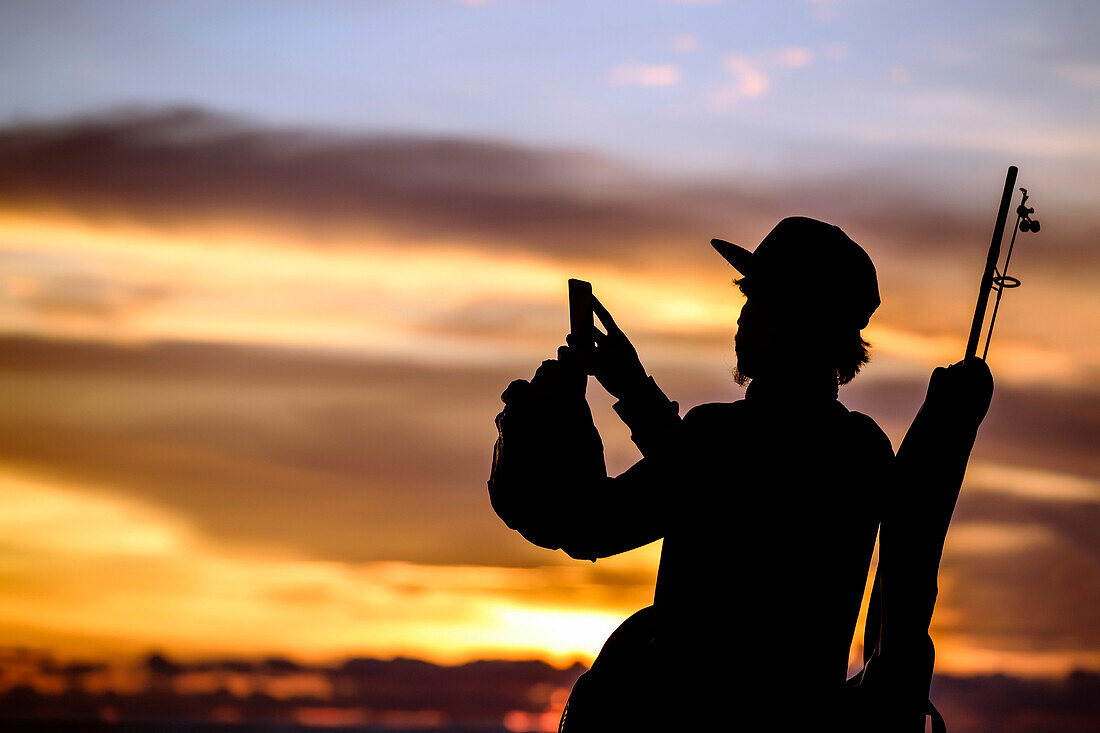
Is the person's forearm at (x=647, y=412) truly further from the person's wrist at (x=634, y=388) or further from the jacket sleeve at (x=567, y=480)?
the jacket sleeve at (x=567, y=480)

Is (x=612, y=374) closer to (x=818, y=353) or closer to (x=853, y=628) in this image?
(x=818, y=353)

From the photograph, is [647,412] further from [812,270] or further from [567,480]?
[812,270]

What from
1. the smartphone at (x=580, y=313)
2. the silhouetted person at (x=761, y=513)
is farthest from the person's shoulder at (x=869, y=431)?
the smartphone at (x=580, y=313)

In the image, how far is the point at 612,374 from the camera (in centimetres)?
826

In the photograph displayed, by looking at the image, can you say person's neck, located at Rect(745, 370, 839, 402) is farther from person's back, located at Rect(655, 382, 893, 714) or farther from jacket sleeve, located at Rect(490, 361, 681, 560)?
jacket sleeve, located at Rect(490, 361, 681, 560)

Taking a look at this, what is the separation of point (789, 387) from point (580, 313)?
123 cm

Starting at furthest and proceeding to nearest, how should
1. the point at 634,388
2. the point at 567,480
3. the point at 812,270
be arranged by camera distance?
the point at 634,388, the point at 812,270, the point at 567,480

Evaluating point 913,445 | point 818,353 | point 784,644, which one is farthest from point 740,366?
point 784,644

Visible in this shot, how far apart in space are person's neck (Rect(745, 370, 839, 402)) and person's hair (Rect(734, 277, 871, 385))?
133mm

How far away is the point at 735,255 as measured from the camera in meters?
7.82

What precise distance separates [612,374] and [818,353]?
4.12 ft

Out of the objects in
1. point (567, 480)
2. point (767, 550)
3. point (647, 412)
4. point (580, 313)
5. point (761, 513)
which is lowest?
point (767, 550)

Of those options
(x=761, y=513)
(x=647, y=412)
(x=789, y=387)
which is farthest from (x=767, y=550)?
(x=647, y=412)

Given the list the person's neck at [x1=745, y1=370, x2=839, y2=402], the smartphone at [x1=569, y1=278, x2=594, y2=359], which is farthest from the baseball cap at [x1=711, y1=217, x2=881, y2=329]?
the smartphone at [x1=569, y1=278, x2=594, y2=359]
